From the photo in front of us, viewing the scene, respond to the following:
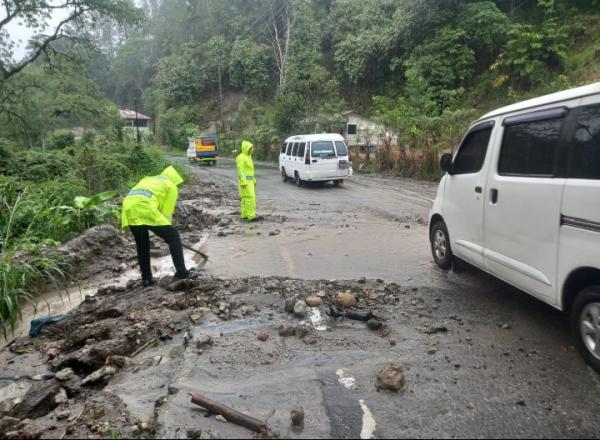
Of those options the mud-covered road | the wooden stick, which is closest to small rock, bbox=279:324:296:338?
the mud-covered road

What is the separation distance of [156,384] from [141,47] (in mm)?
83344

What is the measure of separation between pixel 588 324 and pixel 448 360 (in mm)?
1060

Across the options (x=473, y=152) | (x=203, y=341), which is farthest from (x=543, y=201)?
(x=203, y=341)

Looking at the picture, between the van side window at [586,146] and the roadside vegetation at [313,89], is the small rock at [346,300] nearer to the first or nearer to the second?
the van side window at [586,146]

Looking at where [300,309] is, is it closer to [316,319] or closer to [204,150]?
[316,319]

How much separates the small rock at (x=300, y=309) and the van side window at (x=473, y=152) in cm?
234

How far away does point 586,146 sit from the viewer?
3.44 m

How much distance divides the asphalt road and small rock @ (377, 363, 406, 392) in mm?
73

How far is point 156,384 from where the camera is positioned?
3.53 meters

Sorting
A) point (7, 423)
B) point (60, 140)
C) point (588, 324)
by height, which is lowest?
point (7, 423)

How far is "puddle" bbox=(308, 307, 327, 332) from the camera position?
4473mm

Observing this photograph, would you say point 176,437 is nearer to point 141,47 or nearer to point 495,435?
point 495,435

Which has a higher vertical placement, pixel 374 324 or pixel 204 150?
pixel 204 150

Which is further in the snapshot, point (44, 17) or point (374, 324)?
point (44, 17)
